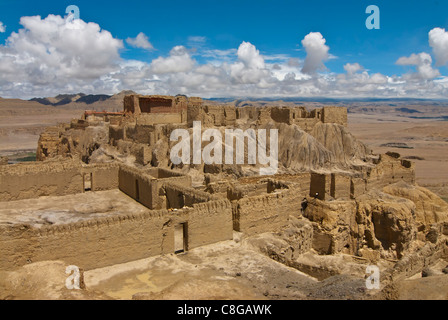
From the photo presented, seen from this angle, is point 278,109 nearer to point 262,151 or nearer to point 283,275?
point 262,151

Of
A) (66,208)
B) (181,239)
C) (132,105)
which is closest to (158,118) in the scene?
(132,105)

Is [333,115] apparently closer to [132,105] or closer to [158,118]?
[158,118]

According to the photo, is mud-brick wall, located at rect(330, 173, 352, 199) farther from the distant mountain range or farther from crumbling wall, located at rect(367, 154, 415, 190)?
the distant mountain range

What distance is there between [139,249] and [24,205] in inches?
346

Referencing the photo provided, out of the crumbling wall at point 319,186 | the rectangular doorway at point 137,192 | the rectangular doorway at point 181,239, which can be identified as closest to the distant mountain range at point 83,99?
the rectangular doorway at point 137,192

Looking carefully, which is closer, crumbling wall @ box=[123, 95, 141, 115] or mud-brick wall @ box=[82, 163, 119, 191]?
mud-brick wall @ box=[82, 163, 119, 191]

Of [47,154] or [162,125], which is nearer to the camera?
[162,125]

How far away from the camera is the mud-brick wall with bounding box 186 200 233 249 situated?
503 inches

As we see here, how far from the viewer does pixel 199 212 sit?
12906 mm

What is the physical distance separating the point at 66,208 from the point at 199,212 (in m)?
7.59

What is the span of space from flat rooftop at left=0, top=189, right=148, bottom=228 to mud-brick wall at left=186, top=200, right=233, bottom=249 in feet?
13.7

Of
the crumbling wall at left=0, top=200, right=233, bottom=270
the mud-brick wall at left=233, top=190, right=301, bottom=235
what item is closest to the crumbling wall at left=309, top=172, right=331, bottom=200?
the mud-brick wall at left=233, top=190, right=301, bottom=235
